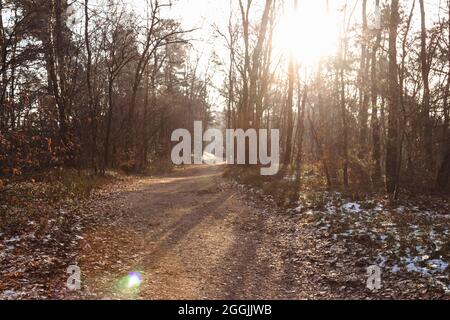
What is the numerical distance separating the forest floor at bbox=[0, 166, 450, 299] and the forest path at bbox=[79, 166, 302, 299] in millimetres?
21

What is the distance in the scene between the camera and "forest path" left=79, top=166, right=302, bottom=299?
6.67 metres

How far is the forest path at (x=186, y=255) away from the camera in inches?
263

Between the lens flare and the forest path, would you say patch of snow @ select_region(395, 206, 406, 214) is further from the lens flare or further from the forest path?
the lens flare

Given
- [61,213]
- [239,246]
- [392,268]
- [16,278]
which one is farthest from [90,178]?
[392,268]

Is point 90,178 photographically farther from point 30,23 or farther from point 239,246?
point 239,246

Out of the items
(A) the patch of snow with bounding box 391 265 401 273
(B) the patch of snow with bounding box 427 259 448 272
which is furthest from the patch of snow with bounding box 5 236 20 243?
(B) the patch of snow with bounding box 427 259 448 272

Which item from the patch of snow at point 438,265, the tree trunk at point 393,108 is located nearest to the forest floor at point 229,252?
the patch of snow at point 438,265

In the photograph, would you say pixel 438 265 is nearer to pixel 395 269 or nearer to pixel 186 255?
pixel 395 269

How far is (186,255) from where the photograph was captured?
8492 millimetres

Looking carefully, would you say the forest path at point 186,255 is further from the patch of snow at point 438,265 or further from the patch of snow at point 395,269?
the patch of snow at point 438,265

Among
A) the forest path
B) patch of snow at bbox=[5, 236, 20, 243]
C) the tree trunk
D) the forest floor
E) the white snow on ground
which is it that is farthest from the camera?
the tree trunk

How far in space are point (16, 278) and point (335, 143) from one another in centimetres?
1398

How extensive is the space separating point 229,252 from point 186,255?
38.9 inches

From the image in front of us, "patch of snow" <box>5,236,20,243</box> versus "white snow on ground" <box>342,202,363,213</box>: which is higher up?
"white snow on ground" <box>342,202,363,213</box>
